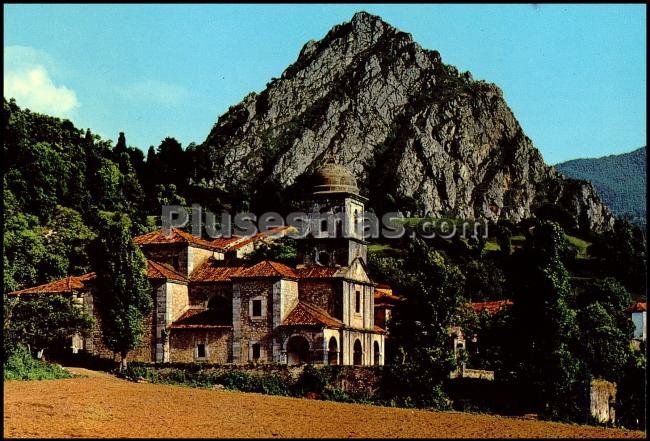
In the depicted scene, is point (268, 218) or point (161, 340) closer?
point (161, 340)

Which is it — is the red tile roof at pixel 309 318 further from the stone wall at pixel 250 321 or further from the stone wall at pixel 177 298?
the stone wall at pixel 177 298

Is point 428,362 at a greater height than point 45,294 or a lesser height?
lesser

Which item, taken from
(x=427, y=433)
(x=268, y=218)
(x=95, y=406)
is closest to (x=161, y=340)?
(x=95, y=406)

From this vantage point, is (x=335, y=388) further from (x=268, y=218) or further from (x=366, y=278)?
(x=268, y=218)

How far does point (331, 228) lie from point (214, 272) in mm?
7405

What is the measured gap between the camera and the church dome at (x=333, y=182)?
59375mm

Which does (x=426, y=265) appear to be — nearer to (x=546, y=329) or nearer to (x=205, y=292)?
(x=546, y=329)

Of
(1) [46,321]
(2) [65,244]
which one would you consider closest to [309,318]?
(1) [46,321]

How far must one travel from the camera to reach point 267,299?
5353cm

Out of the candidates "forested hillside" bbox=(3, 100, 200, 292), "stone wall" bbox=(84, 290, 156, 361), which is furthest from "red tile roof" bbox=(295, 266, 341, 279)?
"forested hillside" bbox=(3, 100, 200, 292)

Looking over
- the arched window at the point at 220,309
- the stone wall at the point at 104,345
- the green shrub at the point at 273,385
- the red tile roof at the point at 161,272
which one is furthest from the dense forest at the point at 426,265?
the green shrub at the point at 273,385

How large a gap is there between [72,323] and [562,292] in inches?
982

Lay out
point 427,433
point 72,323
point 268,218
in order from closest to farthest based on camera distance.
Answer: point 427,433
point 72,323
point 268,218

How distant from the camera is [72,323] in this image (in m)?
51.4
